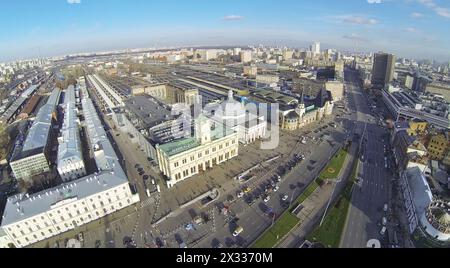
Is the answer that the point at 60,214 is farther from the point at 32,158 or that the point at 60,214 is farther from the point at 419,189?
the point at 419,189

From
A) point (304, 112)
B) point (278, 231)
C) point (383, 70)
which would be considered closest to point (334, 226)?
point (278, 231)

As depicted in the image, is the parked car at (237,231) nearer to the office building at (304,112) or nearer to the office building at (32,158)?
the office building at (304,112)

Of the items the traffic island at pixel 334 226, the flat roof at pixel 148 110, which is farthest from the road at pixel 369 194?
the flat roof at pixel 148 110

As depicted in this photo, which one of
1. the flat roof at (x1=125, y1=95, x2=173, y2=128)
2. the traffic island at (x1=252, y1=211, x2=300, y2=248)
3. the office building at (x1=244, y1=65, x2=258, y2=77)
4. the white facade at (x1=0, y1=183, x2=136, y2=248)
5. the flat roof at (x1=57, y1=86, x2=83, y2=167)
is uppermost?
the office building at (x1=244, y1=65, x2=258, y2=77)

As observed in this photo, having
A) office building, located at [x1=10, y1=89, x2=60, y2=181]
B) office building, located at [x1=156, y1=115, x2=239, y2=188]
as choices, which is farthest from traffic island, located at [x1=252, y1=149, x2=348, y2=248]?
office building, located at [x1=10, y1=89, x2=60, y2=181]

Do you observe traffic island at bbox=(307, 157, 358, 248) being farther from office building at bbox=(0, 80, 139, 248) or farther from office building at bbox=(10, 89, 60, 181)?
office building at bbox=(10, 89, 60, 181)
